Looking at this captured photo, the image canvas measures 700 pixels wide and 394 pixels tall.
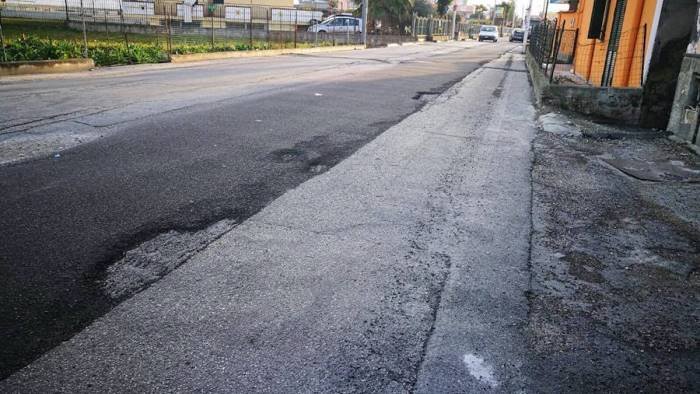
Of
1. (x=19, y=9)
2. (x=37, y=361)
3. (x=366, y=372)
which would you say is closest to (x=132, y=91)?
(x=37, y=361)

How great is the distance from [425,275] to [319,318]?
909mm

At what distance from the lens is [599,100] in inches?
379

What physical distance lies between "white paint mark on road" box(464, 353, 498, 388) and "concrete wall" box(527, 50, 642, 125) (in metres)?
8.23

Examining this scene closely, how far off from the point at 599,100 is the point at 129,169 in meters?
8.57

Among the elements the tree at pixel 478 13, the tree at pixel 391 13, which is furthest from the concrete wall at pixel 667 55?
the tree at pixel 478 13

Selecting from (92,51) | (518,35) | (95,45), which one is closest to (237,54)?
(95,45)

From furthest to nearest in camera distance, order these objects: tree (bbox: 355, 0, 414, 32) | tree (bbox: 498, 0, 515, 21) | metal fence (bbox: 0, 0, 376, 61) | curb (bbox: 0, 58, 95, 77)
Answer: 1. tree (bbox: 498, 0, 515, 21)
2. tree (bbox: 355, 0, 414, 32)
3. metal fence (bbox: 0, 0, 376, 61)
4. curb (bbox: 0, 58, 95, 77)

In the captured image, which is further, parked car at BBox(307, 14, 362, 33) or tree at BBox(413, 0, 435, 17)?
tree at BBox(413, 0, 435, 17)

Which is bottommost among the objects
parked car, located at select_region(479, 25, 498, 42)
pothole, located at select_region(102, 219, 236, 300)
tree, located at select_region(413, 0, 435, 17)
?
pothole, located at select_region(102, 219, 236, 300)

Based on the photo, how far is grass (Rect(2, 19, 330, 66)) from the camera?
1427 centimetres

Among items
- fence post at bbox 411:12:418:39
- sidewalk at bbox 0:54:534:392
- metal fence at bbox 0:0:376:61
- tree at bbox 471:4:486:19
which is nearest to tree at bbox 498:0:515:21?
tree at bbox 471:4:486:19

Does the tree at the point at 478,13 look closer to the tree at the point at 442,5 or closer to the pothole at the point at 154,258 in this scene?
the tree at the point at 442,5

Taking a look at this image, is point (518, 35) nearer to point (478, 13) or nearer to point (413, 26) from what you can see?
point (413, 26)

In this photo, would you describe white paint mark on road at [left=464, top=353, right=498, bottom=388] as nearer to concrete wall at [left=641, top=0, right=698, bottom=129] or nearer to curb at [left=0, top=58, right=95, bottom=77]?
concrete wall at [left=641, top=0, right=698, bottom=129]
